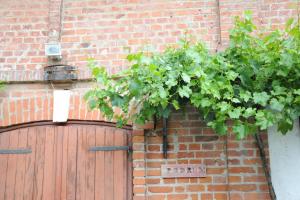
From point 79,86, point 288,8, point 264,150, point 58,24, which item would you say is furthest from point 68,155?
point 288,8

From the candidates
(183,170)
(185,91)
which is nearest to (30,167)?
(183,170)

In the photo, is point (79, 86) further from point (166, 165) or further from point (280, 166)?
point (280, 166)

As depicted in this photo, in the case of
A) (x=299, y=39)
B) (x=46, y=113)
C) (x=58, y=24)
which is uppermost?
(x=58, y=24)

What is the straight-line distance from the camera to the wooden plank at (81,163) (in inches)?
148

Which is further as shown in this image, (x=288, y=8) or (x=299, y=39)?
(x=288, y=8)

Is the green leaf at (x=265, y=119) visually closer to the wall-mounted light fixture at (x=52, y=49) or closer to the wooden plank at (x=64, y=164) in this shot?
the wooden plank at (x=64, y=164)

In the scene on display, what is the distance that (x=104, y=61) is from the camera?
4.02 meters

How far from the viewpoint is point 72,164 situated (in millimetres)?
3820

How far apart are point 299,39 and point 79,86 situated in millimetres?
2184

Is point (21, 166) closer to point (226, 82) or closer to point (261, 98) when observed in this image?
point (226, 82)

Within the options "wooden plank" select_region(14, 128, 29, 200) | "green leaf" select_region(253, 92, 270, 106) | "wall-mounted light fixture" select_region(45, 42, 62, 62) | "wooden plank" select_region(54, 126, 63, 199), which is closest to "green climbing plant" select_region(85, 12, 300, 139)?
"green leaf" select_region(253, 92, 270, 106)

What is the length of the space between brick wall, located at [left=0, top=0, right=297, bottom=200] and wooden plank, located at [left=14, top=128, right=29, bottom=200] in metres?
0.16

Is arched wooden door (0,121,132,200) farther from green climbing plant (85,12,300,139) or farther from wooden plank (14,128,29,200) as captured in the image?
green climbing plant (85,12,300,139)

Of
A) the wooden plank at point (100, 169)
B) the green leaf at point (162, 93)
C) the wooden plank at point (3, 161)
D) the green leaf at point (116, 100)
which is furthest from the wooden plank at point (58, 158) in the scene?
the green leaf at point (162, 93)
